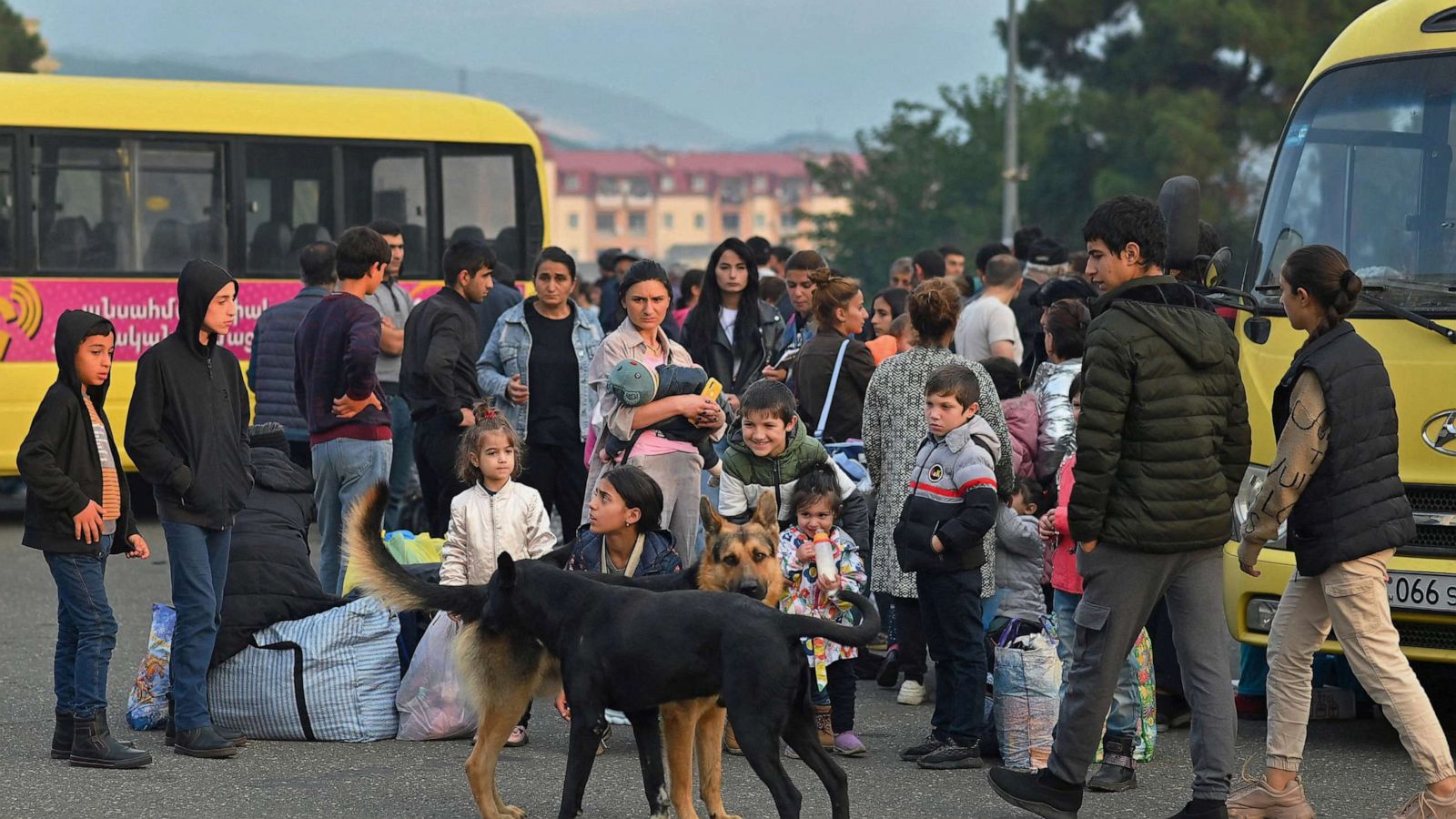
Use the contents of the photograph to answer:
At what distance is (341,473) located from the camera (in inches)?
339

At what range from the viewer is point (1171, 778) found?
6488 millimetres

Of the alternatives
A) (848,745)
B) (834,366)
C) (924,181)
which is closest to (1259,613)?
(848,745)

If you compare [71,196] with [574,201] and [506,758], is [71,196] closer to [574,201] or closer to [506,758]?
[506,758]

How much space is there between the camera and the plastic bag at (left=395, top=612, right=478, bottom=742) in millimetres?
7012

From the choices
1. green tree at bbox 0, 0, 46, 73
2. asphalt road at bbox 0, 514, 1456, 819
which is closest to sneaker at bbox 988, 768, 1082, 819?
asphalt road at bbox 0, 514, 1456, 819

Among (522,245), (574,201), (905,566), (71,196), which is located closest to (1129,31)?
(522,245)

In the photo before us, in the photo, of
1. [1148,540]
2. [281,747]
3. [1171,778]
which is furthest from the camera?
[281,747]

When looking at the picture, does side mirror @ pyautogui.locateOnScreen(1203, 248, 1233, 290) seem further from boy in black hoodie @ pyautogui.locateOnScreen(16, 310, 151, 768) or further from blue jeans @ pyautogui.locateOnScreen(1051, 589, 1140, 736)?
boy in black hoodie @ pyautogui.locateOnScreen(16, 310, 151, 768)

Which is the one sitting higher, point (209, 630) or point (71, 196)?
point (71, 196)

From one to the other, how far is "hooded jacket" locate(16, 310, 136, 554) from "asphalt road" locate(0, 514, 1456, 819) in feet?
3.02

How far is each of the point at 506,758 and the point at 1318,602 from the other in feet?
10.3

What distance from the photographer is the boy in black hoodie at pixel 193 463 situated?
649 centimetres

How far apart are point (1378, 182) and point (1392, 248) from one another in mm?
342

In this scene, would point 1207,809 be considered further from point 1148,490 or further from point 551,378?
point 551,378
